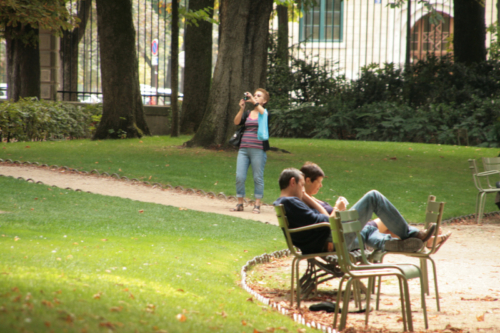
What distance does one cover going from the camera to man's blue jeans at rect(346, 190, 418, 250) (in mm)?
4707

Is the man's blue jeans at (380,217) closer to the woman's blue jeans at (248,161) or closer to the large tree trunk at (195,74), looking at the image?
the woman's blue jeans at (248,161)

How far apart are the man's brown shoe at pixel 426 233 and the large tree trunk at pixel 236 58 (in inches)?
418

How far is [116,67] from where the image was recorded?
19.0m

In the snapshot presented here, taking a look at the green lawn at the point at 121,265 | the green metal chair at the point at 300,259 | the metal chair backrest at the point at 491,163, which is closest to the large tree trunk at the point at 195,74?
the green lawn at the point at 121,265

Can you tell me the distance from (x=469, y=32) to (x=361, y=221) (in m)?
21.6

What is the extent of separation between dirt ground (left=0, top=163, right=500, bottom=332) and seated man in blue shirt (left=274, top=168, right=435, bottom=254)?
55 centimetres

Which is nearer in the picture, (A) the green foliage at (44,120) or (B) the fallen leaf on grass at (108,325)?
(B) the fallen leaf on grass at (108,325)

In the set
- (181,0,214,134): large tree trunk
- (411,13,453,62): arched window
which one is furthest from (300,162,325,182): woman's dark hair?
(411,13,453,62): arched window

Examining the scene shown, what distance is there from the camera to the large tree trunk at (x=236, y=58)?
48.9ft

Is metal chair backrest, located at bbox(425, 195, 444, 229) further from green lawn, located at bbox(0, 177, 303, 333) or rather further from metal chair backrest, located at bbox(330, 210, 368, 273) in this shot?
green lawn, located at bbox(0, 177, 303, 333)

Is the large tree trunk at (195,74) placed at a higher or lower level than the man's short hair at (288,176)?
higher

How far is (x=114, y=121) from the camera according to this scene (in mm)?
18922

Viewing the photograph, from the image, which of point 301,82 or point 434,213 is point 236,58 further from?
point 301,82

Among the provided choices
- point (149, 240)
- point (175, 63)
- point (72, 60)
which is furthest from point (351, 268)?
point (72, 60)
